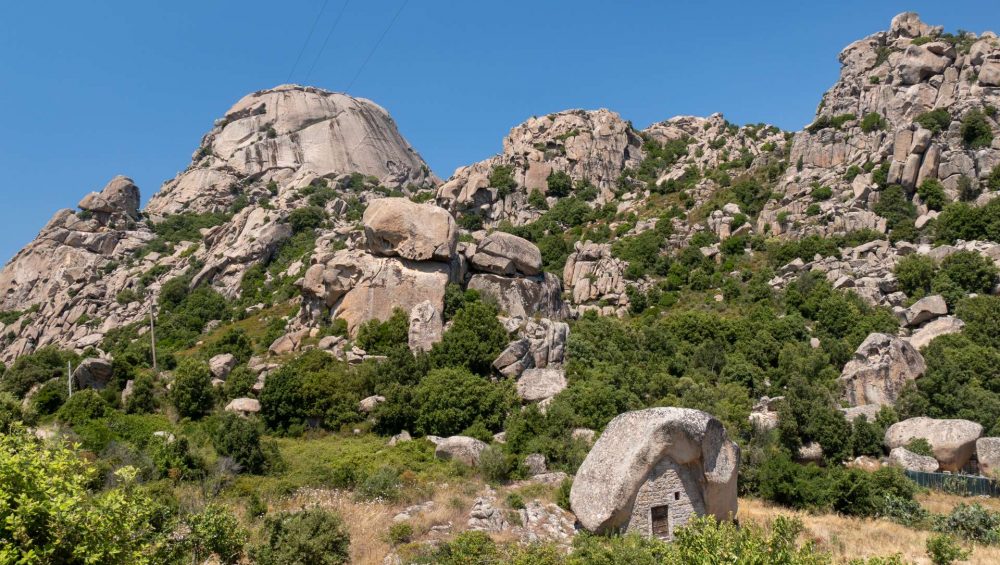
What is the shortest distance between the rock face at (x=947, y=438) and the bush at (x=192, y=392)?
3209 centimetres

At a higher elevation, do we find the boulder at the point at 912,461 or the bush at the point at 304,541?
the boulder at the point at 912,461

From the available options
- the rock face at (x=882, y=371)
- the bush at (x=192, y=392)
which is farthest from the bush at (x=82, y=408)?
the rock face at (x=882, y=371)

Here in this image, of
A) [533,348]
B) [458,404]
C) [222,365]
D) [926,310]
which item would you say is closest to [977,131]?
[926,310]

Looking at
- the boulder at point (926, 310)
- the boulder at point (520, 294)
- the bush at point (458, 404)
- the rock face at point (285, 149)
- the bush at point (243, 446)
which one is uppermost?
the rock face at point (285, 149)

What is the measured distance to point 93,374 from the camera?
32.6 meters

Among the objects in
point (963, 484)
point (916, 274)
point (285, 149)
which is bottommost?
point (963, 484)

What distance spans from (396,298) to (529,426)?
13808mm

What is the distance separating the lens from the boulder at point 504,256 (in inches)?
1585

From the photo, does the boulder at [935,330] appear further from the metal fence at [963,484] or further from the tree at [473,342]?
the tree at [473,342]

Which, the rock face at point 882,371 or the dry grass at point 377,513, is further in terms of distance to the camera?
the rock face at point 882,371

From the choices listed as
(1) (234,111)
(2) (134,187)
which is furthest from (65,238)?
(1) (234,111)

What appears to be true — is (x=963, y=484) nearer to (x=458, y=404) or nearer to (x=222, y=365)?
(x=458, y=404)

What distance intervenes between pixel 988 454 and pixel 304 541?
1095 inches

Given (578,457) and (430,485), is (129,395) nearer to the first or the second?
(430,485)
